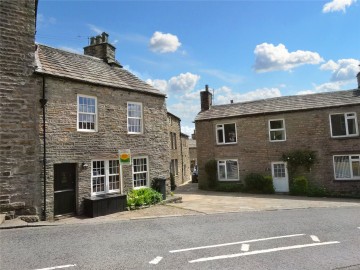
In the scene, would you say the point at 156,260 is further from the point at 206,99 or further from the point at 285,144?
the point at 206,99

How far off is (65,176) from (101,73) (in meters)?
6.05

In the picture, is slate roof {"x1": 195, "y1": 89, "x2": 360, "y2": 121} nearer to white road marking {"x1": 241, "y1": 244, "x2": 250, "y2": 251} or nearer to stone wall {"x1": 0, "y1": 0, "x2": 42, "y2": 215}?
stone wall {"x1": 0, "y1": 0, "x2": 42, "y2": 215}

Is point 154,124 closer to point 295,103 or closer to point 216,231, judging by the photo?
point 216,231

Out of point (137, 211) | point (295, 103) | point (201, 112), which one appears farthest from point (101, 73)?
point (295, 103)

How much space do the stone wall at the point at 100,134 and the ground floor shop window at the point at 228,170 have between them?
8.12 m

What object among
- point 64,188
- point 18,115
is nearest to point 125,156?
point 64,188

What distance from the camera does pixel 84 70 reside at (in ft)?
49.4

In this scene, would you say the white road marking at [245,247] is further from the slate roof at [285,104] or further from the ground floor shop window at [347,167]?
the slate roof at [285,104]

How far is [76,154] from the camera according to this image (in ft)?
43.4

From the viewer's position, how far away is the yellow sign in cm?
1473

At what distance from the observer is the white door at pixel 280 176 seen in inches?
880

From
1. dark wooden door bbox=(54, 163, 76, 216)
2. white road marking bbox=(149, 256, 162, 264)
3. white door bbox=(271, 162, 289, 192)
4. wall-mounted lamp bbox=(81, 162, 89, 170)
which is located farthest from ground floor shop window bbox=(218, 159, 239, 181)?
white road marking bbox=(149, 256, 162, 264)

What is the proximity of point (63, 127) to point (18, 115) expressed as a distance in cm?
187

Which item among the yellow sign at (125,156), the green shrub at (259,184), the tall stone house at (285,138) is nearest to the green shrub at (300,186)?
the tall stone house at (285,138)
